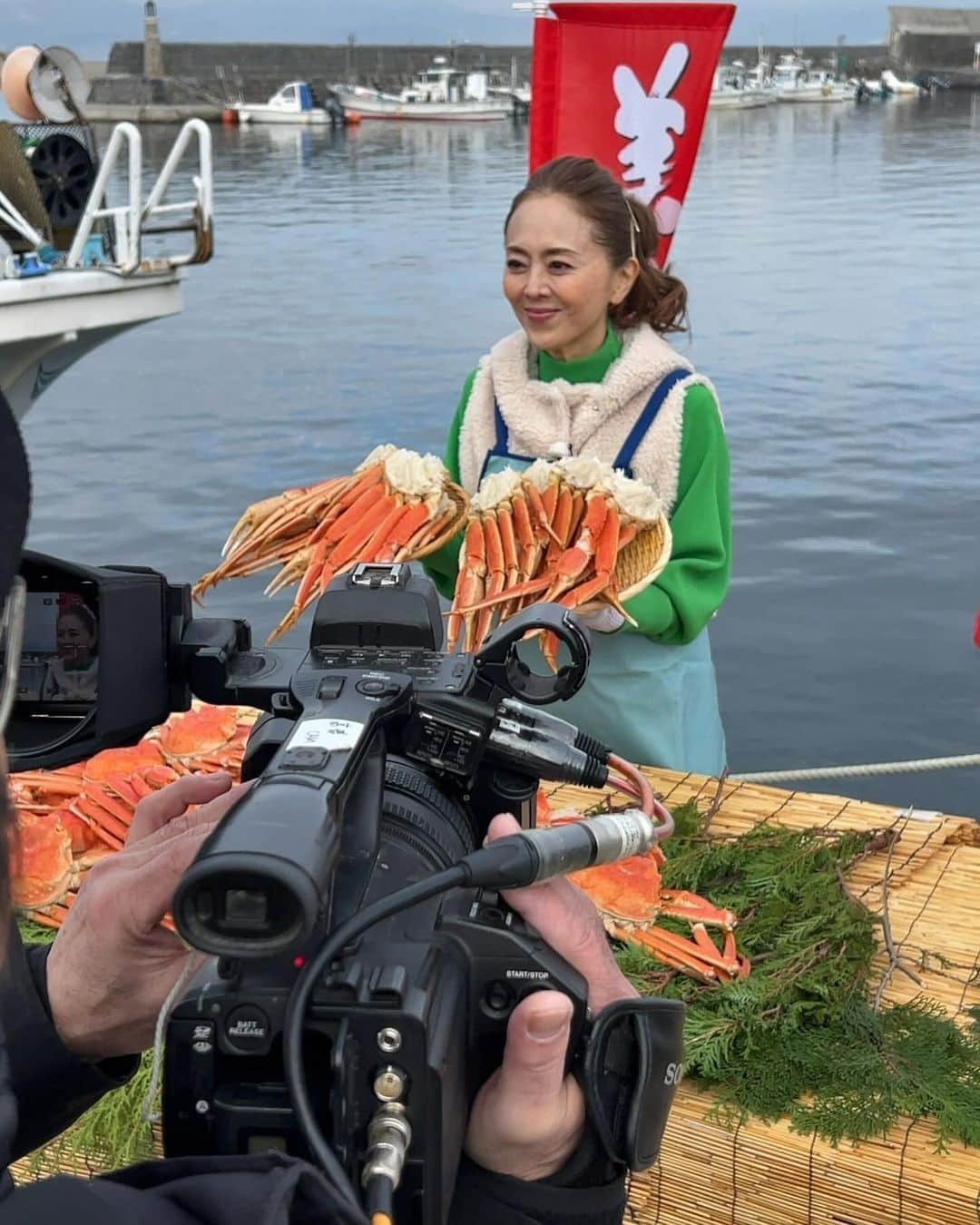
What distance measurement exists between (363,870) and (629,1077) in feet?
0.90

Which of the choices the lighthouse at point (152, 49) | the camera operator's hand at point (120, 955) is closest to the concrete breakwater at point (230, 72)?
the lighthouse at point (152, 49)

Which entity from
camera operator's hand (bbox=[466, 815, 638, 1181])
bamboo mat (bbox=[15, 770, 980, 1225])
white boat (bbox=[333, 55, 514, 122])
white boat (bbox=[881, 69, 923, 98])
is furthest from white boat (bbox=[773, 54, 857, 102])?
camera operator's hand (bbox=[466, 815, 638, 1181])

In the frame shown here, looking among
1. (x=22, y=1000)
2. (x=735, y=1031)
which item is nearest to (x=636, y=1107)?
(x=22, y=1000)

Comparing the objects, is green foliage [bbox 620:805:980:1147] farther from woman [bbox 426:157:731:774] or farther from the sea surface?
the sea surface

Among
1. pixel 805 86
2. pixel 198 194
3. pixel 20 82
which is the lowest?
pixel 198 194

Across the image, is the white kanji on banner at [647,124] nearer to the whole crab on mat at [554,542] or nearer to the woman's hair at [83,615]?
the whole crab on mat at [554,542]

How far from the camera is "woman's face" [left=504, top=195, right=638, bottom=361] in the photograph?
2740 mm

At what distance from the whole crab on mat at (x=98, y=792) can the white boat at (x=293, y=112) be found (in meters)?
50.7

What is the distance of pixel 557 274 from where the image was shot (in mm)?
2744

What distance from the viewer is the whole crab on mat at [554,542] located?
2422mm

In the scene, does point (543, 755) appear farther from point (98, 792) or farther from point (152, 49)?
point (152, 49)

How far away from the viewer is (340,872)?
980 mm

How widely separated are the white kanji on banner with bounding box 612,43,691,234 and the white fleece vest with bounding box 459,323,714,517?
2.78 ft

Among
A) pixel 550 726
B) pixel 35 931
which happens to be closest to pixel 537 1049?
pixel 550 726
